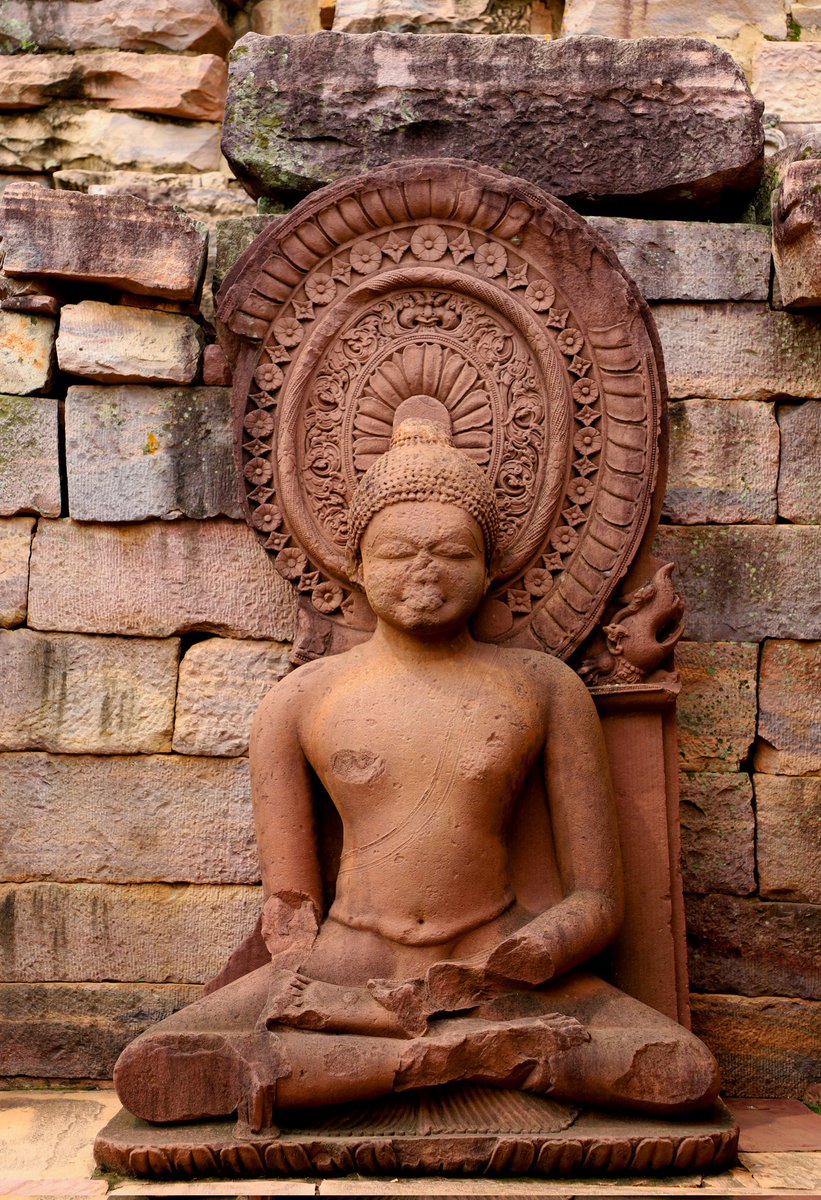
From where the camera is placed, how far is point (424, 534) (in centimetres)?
448

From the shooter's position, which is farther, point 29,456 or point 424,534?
point 29,456

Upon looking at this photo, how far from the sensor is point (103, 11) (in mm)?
6625

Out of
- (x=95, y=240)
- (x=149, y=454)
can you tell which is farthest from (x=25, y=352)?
(x=149, y=454)

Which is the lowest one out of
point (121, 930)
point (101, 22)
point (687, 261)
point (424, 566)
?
point (121, 930)

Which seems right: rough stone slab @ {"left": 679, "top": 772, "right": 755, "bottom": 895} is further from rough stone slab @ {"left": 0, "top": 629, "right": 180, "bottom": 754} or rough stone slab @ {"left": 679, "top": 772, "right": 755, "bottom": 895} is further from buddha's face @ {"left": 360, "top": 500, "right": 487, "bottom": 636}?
rough stone slab @ {"left": 0, "top": 629, "right": 180, "bottom": 754}

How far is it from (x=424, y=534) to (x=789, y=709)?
1.72 metres

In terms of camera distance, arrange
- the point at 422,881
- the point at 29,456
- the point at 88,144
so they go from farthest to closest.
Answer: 1. the point at 88,144
2. the point at 29,456
3. the point at 422,881

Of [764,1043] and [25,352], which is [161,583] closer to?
[25,352]

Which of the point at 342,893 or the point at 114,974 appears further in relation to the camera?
the point at 114,974

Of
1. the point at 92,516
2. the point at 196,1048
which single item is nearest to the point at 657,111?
the point at 92,516

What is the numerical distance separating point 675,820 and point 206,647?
6.00ft

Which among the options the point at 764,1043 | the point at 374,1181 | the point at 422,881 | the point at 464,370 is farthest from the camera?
the point at 764,1043

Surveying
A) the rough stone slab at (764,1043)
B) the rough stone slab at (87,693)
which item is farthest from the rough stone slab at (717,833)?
the rough stone slab at (87,693)

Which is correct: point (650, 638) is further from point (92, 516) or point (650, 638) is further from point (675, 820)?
point (92, 516)
